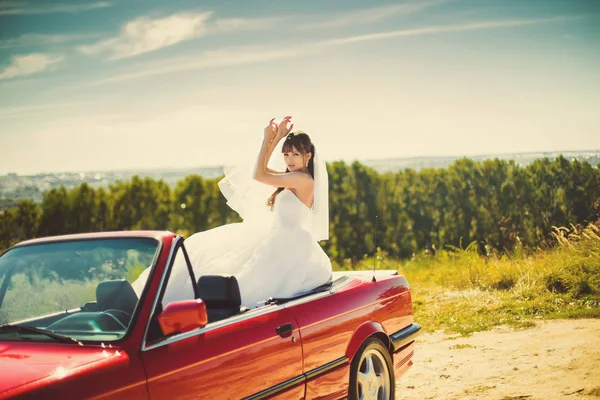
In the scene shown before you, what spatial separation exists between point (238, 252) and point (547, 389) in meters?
3.05

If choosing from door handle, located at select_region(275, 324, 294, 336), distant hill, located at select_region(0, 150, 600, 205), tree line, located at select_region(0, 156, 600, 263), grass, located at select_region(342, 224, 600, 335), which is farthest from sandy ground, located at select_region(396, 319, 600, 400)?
tree line, located at select_region(0, 156, 600, 263)

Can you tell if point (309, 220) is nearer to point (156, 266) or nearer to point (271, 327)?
point (271, 327)

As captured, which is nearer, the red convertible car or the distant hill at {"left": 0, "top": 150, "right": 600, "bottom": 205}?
the red convertible car

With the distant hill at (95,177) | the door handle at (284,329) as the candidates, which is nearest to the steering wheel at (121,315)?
the door handle at (284,329)

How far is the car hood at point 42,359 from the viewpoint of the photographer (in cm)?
306

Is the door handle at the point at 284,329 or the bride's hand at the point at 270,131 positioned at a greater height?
the bride's hand at the point at 270,131

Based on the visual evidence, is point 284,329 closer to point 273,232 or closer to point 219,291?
point 219,291

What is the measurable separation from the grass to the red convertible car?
527 cm

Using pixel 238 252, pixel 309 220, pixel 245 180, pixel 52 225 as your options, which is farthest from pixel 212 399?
pixel 52 225

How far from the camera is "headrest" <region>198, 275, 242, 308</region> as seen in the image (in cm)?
408

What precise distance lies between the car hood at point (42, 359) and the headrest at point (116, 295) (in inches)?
17.8

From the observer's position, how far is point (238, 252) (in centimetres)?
562

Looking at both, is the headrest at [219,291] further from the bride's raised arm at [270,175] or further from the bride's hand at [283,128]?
the bride's hand at [283,128]

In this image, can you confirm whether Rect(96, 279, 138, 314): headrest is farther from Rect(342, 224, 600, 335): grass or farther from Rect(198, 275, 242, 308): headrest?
Rect(342, 224, 600, 335): grass
